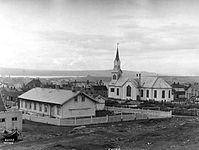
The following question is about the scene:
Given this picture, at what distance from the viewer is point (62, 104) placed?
111ft

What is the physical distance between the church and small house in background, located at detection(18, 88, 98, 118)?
28.8 m

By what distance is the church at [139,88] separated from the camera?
63000 millimetres

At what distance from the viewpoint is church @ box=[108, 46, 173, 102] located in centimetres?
6300

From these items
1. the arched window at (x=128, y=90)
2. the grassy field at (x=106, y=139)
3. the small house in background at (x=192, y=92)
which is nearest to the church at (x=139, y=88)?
the arched window at (x=128, y=90)

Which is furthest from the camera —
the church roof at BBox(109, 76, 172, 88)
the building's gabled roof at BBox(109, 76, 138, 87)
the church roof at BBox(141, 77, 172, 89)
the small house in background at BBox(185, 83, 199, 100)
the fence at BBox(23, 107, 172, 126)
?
the small house in background at BBox(185, 83, 199, 100)


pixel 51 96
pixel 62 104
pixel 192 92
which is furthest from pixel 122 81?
pixel 62 104

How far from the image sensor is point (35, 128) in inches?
1133

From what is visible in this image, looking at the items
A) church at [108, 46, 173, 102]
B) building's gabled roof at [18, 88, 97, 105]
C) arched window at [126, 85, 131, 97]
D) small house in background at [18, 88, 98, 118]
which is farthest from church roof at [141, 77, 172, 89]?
small house in background at [18, 88, 98, 118]

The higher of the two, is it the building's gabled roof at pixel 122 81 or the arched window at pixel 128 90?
the building's gabled roof at pixel 122 81

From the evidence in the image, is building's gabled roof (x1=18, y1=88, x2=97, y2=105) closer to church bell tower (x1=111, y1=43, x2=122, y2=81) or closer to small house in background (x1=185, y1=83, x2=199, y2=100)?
church bell tower (x1=111, y1=43, x2=122, y2=81)

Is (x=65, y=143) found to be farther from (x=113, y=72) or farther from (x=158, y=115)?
(x=113, y=72)

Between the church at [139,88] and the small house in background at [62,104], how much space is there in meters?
28.8

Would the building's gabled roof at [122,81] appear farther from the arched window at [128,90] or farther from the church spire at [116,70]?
the arched window at [128,90]

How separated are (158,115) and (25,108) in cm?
1593
